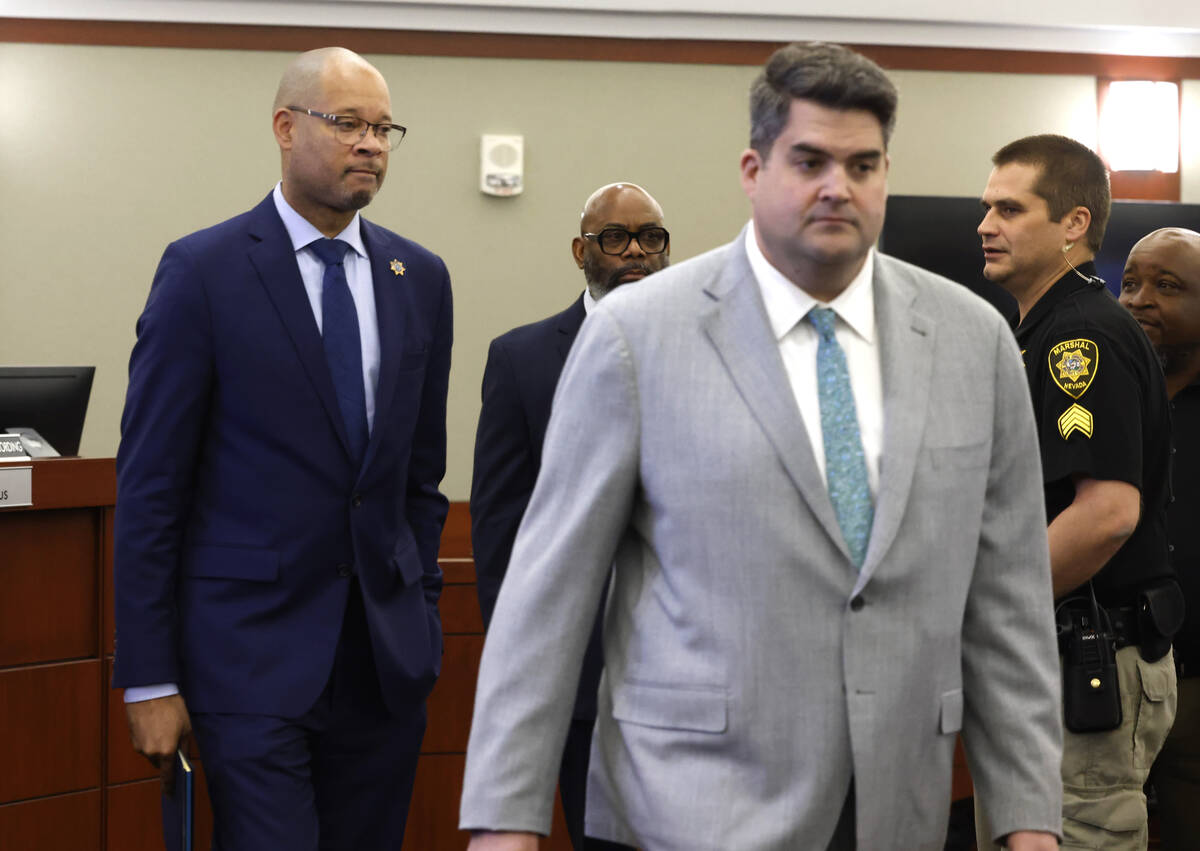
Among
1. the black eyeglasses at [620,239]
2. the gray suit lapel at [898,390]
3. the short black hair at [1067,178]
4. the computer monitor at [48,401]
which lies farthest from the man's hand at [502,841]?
the computer monitor at [48,401]

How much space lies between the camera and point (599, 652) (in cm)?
244

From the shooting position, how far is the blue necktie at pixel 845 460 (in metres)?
1.48

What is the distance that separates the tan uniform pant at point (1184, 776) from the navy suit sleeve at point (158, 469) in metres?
2.16

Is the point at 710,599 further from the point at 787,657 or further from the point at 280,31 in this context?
the point at 280,31

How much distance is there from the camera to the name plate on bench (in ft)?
9.60

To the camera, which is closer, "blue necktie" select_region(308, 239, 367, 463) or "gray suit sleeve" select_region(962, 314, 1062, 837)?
"gray suit sleeve" select_region(962, 314, 1062, 837)

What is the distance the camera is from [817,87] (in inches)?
58.6

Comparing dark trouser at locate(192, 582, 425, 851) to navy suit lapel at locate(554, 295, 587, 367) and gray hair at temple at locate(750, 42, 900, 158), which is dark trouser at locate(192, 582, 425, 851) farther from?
gray hair at temple at locate(750, 42, 900, 158)

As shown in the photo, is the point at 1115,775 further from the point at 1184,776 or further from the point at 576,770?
the point at 576,770

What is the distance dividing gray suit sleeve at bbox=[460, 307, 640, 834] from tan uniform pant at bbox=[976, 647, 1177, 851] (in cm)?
119

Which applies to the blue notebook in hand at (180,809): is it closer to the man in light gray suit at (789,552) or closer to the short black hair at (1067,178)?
the man in light gray suit at (789,552)

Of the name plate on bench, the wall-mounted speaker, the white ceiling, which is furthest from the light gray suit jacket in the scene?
the white ceiling

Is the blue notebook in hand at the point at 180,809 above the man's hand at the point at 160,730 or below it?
below

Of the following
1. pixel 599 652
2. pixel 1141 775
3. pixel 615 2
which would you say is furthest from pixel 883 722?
pixel 615 2
